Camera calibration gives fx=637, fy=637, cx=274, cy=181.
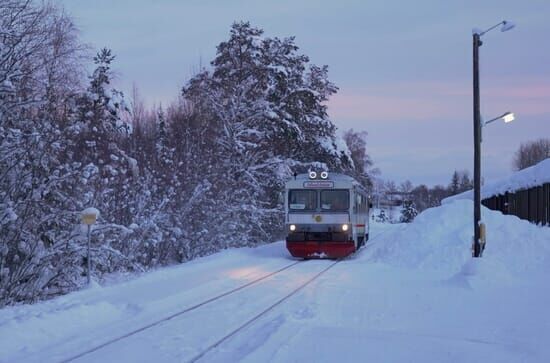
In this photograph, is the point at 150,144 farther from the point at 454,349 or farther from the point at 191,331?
the point at 454,349

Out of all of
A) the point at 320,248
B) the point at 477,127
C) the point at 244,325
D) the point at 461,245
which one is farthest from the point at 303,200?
the point at 244,325

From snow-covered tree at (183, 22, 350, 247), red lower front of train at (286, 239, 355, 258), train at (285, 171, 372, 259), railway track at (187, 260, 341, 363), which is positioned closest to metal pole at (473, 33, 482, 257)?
train at (285, 171, 372, 259)

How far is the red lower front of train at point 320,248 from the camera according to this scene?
22422 mm

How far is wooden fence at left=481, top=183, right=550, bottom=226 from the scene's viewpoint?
83.4 feet

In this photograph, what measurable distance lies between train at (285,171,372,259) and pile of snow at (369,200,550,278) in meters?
1.45

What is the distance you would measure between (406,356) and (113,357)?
11.7 ft

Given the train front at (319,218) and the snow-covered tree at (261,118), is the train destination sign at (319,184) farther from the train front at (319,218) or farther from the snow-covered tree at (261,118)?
the snow-covered tree at (261,118)

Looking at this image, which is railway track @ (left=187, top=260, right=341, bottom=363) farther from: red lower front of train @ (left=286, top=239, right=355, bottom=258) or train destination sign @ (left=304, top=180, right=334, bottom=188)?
train destination sign @ (left=304, top=180, right=334, bottom=188)

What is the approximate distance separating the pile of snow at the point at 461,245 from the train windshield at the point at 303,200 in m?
2.90

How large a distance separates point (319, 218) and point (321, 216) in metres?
0.10

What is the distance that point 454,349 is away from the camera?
27.1 feet

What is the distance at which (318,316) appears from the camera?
10609 millimetres

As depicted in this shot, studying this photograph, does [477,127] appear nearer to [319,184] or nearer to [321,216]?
[319,184]

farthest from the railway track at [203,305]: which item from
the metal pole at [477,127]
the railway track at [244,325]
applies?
the metal pole at [477,127]
